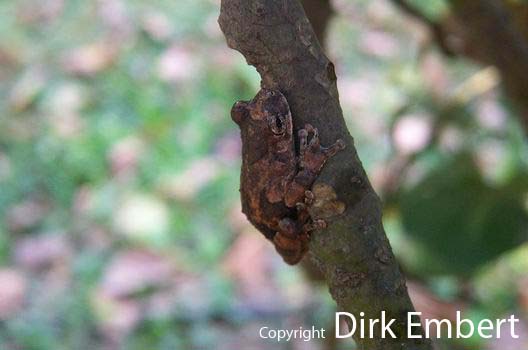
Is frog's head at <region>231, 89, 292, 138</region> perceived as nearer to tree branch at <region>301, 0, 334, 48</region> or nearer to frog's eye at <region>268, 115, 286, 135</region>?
frog's eye at <region>268, 115, 286, 135</region>

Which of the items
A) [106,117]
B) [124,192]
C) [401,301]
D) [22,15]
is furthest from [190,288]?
[401,301]

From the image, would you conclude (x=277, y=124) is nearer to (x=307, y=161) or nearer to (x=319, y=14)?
(x=307, y=161)

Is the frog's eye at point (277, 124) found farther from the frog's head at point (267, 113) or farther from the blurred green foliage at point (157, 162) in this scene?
the blurred green foliage at point (157, 162)

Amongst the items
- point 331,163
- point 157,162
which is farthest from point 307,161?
point 157,162

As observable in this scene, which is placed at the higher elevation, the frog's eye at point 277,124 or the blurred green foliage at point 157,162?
the blurred green foliage at point 157,162

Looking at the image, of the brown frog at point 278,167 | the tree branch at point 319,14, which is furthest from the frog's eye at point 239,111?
the tree branch at point 319,14

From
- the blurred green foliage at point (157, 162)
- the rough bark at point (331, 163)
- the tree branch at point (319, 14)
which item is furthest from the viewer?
the blurred green foliage at point (157, 162)
